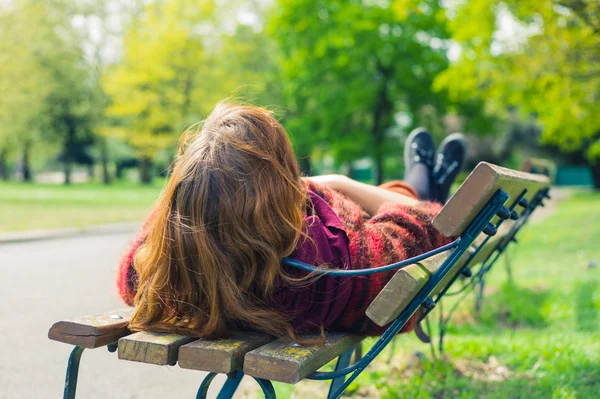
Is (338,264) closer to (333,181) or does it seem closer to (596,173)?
(333,181)

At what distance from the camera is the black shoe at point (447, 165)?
4.32m

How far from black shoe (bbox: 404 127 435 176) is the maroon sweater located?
7.09 ft

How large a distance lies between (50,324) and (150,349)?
3380 mm

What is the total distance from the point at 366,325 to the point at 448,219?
22.1 inches

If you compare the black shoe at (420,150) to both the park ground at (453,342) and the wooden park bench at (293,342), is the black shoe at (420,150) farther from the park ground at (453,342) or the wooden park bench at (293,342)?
the wooden park bench at (293,342)

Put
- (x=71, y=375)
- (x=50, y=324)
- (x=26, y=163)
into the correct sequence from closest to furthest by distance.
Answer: (x=71, y=375) < (x=50, y=324) < (x=26, y=163)

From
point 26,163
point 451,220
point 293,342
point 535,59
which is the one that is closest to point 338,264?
point 293,342

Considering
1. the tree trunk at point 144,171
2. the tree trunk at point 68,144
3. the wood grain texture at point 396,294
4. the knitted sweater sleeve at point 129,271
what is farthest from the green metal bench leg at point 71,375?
the tree trunk at point 144,171

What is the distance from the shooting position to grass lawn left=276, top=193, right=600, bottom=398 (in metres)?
3.10

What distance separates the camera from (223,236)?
1.89 m

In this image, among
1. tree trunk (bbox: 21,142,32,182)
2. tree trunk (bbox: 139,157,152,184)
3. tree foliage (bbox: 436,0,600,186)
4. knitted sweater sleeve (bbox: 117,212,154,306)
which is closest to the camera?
knitted sweater sleeve (bbox: 117,212,154,306)

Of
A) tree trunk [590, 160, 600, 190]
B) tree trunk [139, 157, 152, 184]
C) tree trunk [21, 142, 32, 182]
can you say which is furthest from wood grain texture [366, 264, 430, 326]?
tree trunk [139, 157, 152, 184]

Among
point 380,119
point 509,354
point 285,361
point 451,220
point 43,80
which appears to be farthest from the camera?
point 43,80

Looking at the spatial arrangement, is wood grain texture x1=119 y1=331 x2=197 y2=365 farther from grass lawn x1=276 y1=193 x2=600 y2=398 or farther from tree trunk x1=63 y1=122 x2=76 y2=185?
tree trunk x1=63 y1=122 x2=76 y2=185
